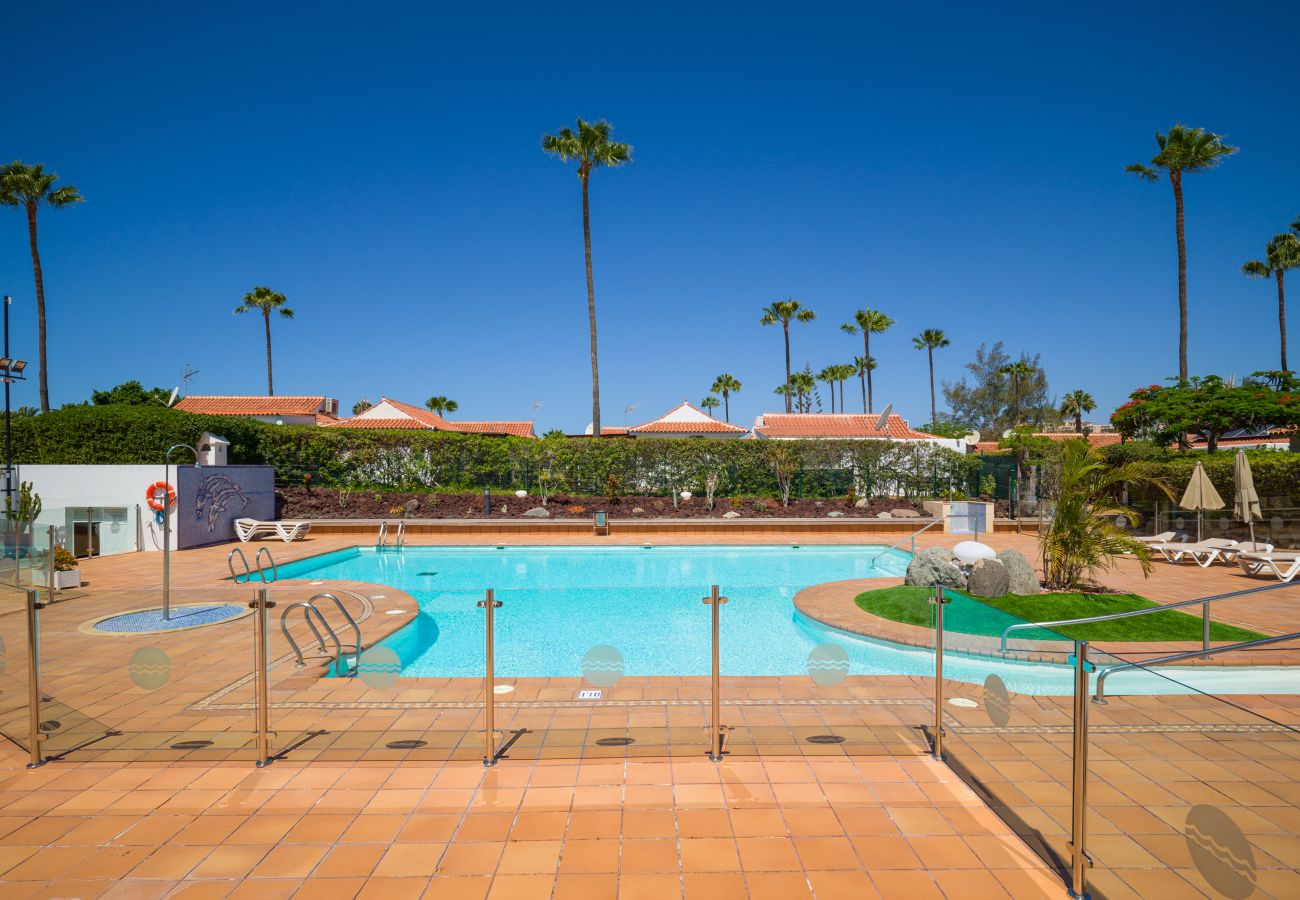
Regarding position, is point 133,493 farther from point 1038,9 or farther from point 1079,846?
point 1038,9

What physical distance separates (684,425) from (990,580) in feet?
86.2

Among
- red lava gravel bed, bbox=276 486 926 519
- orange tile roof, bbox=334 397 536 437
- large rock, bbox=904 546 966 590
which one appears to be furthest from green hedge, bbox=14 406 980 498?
large rock, bbox=904 546 966 590

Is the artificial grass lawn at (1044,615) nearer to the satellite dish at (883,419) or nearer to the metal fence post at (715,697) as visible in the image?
the metal fence post at (715,697)

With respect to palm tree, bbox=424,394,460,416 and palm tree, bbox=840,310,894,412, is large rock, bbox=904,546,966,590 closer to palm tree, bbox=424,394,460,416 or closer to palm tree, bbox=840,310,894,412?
palm tree, bbox=840,310,894,412

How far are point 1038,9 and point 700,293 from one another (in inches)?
993

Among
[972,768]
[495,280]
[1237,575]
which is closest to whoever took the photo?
[972,768]

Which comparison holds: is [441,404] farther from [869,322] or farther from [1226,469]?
[1226,469]

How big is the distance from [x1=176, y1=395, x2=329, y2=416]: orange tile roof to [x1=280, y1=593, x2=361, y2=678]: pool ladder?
133 ft

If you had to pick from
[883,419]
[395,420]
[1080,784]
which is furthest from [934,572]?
[395,420]

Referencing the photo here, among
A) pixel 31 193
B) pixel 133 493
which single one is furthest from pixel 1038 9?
pixel 31 193

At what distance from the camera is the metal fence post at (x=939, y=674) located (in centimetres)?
408

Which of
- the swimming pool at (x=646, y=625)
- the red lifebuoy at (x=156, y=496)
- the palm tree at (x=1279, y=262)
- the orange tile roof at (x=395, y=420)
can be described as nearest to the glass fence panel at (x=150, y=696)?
the swimming pool at (x=646, y=625)

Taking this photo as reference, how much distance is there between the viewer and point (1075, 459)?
9148 millimetres

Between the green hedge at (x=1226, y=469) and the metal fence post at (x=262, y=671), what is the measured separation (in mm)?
15508
